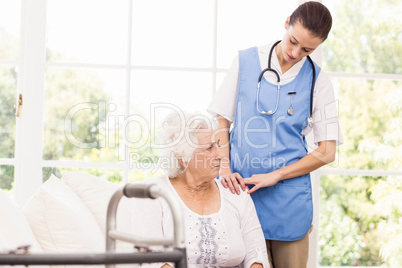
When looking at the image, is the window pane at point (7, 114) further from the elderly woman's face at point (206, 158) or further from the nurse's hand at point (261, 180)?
the nurse's hand at point (261, 180)

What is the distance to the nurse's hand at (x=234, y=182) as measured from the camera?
222cm

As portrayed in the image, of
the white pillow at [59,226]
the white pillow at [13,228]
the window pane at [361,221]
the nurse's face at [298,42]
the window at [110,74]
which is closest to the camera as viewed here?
the white pillow at [13,228]

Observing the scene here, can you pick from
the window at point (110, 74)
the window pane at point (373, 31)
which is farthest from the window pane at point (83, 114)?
the window pane at point (373, 31)

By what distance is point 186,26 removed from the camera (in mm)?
2893

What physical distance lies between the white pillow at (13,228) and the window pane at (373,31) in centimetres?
187

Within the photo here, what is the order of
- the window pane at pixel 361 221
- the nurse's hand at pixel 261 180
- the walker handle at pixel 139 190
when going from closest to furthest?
1. the walker handle at pixel 139 190
2. the nurse's hand at pixel 261 180
3. the window pane at pixel 361 221

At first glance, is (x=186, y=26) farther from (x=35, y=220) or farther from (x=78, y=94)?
(x=35, y=220)

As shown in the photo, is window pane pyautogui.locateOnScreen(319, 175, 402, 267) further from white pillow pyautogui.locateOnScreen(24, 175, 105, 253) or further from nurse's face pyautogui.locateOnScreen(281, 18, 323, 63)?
white pillow pyautogui.locateOnScreen(24, 175, 105, 253)

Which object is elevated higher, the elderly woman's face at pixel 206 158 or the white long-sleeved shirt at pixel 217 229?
the elderly woman's face at pixel 206 158

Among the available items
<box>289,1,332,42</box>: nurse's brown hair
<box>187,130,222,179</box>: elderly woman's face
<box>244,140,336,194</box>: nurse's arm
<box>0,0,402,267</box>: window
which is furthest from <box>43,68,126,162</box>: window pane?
<box>289,1,332,42</box>: nurse's brown hair

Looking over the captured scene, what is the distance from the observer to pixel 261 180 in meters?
2.23

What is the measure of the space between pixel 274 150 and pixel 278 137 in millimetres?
60

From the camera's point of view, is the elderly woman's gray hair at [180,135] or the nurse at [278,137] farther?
the nurse at [278,137]

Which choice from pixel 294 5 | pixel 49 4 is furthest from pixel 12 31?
pixel 294 5
